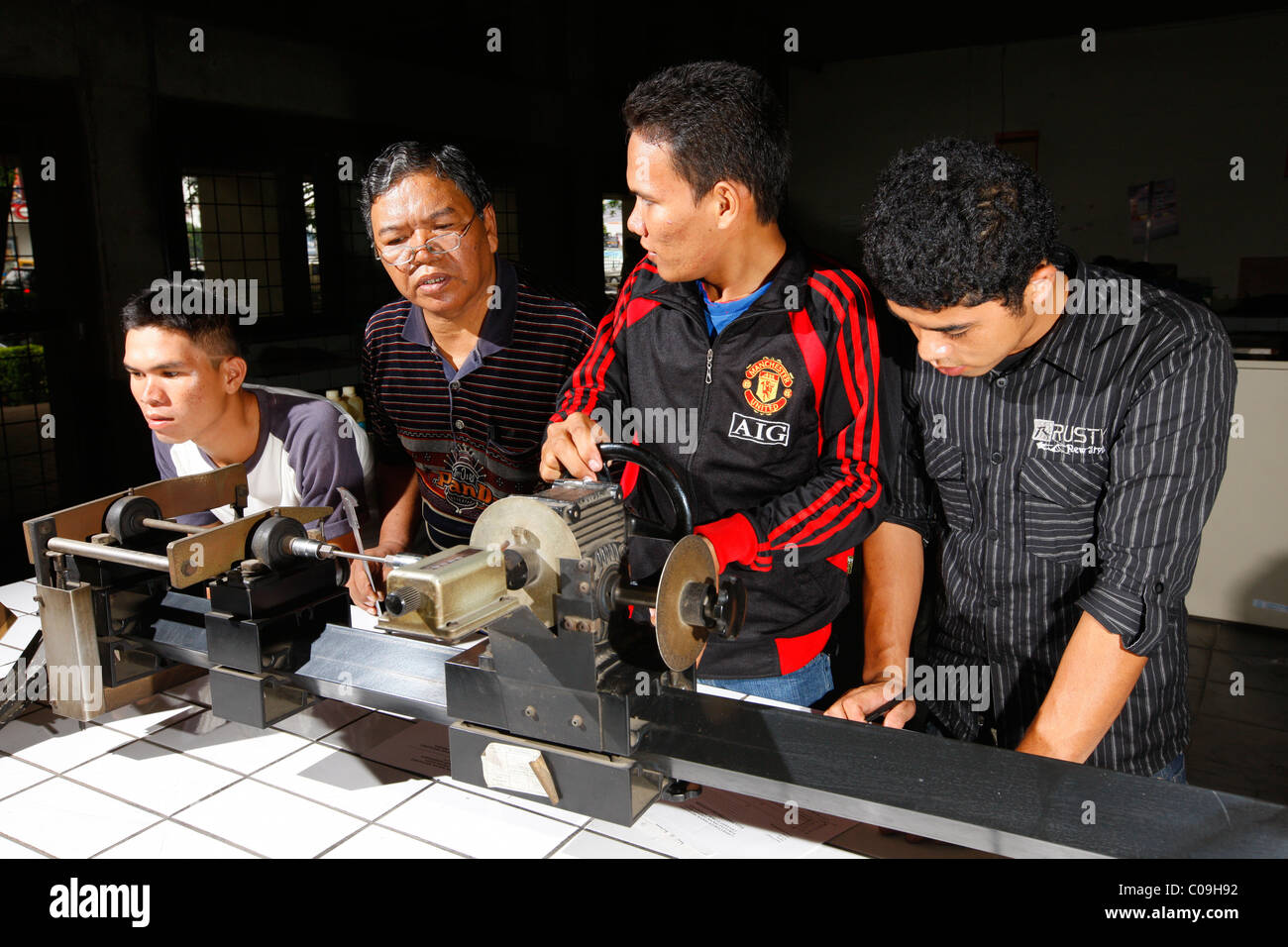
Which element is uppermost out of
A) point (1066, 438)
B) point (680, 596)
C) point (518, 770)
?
point (1066, 438)

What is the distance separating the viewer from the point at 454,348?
2412 millimetres

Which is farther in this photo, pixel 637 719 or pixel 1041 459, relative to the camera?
pixel 1041 459

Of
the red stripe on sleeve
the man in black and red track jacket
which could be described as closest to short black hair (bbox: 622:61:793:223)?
the man in black and red track jacket

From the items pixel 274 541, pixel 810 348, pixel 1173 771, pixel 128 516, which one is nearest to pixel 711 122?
pixel 810 348

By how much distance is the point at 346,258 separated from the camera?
6066 millimetres

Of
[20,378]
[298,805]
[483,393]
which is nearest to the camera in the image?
[298,805]

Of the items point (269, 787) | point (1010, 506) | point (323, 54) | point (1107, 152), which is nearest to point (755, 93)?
point (1010, 506)

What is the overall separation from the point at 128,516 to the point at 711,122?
130 centimetres

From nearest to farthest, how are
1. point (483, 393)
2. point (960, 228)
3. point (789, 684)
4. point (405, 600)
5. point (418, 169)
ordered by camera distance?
point (405, 600)
point (960, 228)
point (789, 684)
point (418, 169)
point (483, 393)

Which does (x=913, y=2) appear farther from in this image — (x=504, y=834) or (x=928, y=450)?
(x=504, y=834)

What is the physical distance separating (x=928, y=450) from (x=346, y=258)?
16.9 feet

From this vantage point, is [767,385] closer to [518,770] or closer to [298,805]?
[518,770]

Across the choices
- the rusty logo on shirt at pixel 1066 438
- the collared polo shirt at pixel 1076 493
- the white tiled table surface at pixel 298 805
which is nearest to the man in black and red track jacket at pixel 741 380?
the collared polo shirt at pixel 1076 493

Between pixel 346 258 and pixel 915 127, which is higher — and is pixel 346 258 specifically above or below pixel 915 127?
below
